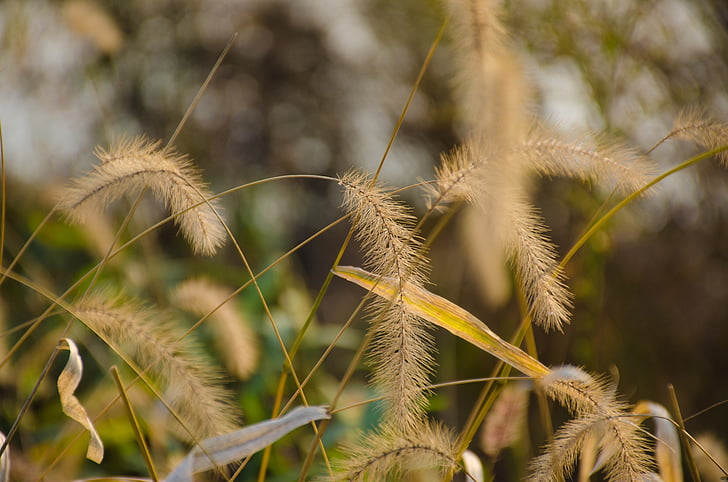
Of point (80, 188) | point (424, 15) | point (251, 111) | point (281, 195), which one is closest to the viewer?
point (80, 188)

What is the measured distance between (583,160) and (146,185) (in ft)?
2.03

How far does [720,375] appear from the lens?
276 cm

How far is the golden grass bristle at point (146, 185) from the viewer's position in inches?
32.2

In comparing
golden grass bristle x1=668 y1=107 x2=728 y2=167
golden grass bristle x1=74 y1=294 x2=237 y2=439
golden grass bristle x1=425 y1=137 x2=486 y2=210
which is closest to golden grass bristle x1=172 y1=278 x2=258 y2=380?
golden grass bristle x1=74 y1=294 x2=237 y2=439

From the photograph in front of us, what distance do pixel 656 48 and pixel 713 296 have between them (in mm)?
1306

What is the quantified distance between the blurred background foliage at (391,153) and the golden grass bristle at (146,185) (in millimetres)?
535

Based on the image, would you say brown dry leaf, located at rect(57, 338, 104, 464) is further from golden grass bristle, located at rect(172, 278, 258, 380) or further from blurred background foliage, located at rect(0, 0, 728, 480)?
blurred background foliage, located at rect(0, 0, 728, 480)

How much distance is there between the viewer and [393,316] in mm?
728

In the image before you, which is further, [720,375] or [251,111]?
[251,111]

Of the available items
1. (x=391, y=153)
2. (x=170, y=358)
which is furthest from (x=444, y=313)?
(x=391, y=153)

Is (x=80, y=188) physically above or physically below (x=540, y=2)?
below

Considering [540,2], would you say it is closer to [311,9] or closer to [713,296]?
[713,296]

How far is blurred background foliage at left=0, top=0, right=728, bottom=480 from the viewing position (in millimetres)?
1936

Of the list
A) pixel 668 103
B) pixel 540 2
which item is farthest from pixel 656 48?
pixel 540 2
